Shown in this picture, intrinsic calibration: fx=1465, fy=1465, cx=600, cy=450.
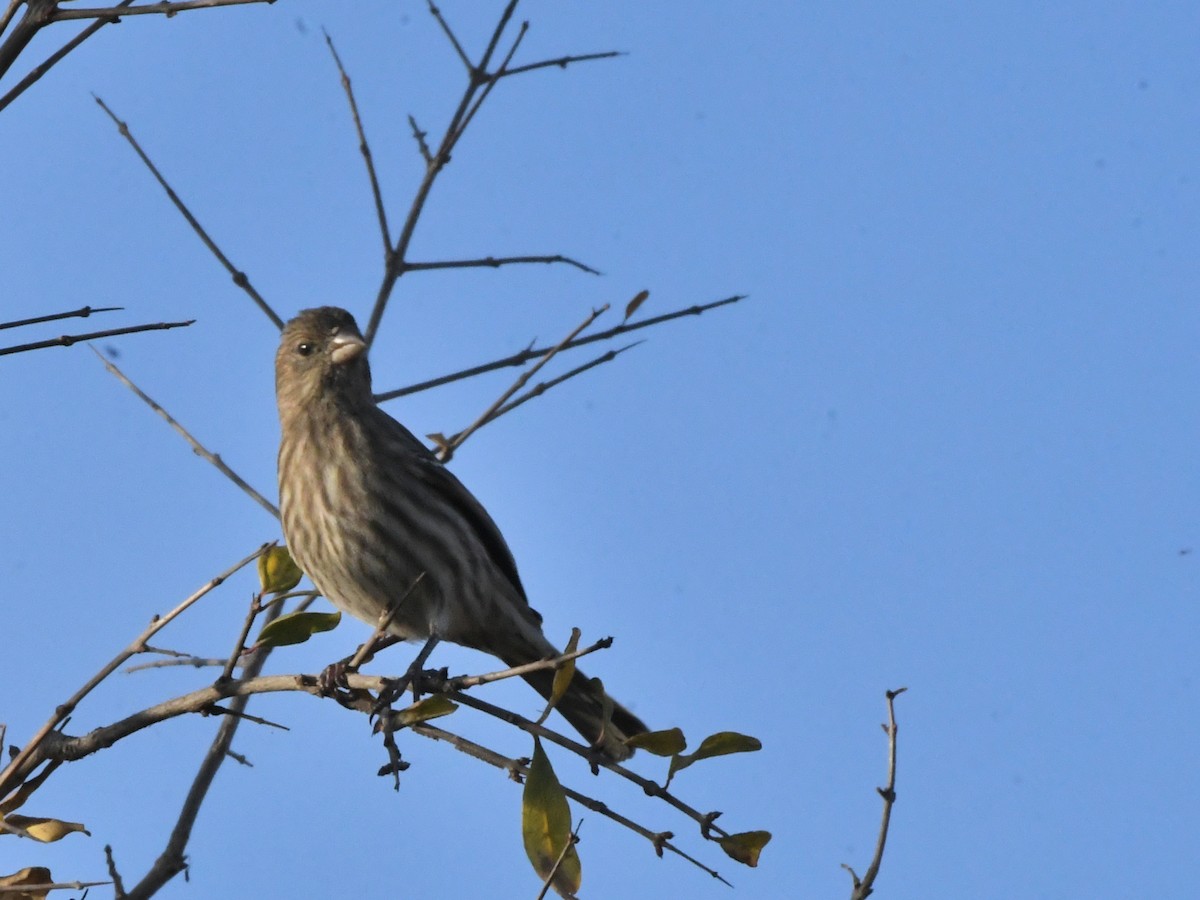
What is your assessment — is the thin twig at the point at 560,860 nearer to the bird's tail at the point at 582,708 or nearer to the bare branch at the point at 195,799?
the bare branch at the point at 195,799

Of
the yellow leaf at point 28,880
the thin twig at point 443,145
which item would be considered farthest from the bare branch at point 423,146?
the yellow leaf at point 28,880

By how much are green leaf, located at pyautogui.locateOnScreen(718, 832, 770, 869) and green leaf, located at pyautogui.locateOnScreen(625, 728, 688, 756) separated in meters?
0.27

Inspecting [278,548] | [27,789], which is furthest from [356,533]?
[27,789]

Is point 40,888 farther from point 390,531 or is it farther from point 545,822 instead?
point 390,531

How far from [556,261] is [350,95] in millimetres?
1236

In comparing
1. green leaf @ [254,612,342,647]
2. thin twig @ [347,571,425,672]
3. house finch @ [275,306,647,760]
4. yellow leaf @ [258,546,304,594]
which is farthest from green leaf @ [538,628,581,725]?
house finch @ [275,306,647,760]

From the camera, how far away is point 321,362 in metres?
7.16

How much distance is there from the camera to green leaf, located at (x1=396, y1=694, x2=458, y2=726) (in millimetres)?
3904

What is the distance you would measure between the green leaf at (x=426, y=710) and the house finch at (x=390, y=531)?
7.37ft

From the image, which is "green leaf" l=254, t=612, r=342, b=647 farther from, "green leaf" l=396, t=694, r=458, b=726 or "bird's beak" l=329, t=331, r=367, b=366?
"bird's beak" l=329, t=331, r=367, b=366

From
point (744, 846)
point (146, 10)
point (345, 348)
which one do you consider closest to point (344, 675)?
point (744, 846)

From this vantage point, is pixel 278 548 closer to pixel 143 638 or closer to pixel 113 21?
pixel 143 638

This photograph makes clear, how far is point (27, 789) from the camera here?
3.88 meters

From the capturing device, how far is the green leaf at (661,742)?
3.84m
